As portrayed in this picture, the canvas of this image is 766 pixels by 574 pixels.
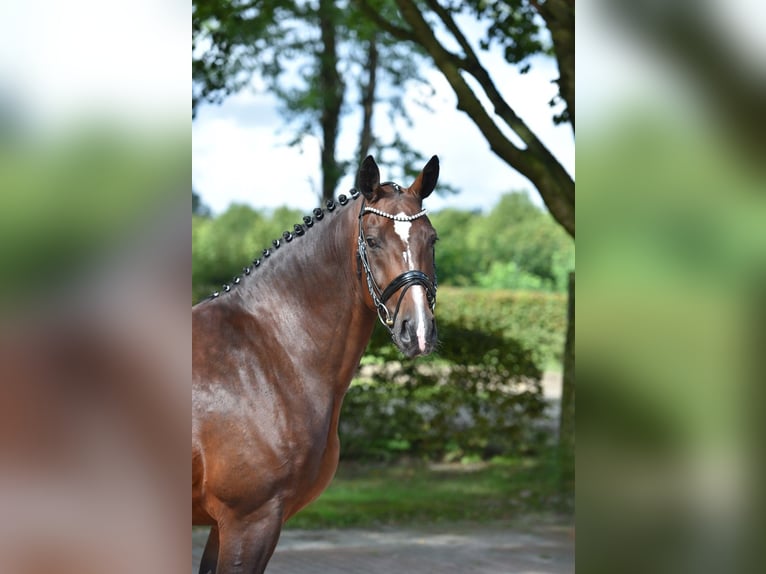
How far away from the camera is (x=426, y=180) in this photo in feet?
11.5

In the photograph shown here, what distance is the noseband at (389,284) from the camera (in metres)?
3.16

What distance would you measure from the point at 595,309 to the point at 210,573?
2.49 m

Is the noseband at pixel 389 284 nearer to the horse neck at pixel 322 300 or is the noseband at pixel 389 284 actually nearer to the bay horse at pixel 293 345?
the bay horse at pixel 293 345

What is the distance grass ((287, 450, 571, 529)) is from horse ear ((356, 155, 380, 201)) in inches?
200

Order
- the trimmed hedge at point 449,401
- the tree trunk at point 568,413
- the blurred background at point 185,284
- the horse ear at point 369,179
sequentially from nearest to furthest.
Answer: the blurred background at point 185,284
the horse ear at point 369,179
the tree trunk at point 568,413
the trimmed hedge at point 449,401

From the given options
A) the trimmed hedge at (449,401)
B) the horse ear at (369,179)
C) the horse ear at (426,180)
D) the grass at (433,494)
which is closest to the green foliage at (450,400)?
the trimmed hedge at (449,401)

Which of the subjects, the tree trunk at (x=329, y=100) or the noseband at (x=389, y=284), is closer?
the noseband at (x=389, y=284)

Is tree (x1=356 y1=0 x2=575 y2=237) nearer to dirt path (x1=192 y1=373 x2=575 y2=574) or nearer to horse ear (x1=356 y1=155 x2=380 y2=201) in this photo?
dirt path (x1=192 y1=373 x2=575 y2=574)

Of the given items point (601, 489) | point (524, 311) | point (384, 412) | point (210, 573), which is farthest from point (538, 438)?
point (601, 489)

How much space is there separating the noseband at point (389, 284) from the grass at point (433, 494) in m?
5.00

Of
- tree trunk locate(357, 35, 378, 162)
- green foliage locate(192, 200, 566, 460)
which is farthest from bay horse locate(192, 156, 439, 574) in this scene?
tree trunk locate(357, 35, 378, 162)

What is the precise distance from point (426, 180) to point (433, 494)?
234 inches

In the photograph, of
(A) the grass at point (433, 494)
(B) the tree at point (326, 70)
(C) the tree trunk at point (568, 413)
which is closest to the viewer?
(C) the tree trunk at point (568, 413)

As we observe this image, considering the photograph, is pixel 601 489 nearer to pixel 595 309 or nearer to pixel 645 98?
pixel 595 309
